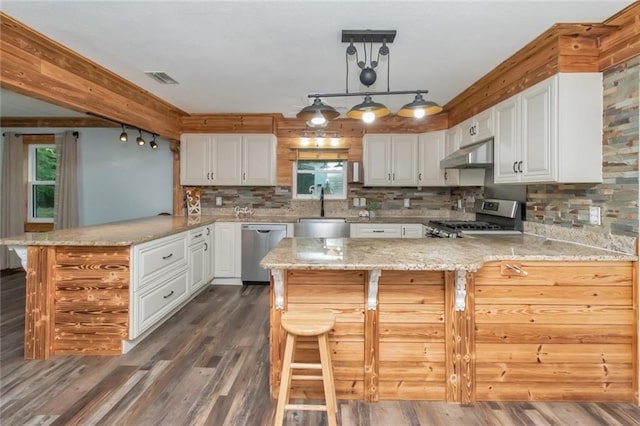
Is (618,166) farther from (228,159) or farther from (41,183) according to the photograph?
(41,183)

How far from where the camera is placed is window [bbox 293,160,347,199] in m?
5.08

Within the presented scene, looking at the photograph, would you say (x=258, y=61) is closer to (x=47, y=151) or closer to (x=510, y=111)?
(x=510, y=111)

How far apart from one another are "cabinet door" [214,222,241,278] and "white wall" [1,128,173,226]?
3.90 feet

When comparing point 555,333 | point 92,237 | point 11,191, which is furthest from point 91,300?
point 11,191

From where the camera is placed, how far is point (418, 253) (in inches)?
79.8

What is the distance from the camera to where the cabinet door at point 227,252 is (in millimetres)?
4570

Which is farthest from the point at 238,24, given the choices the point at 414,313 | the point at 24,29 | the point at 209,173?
the point at 209,173

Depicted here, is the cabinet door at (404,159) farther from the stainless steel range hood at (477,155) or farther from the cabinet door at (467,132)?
the stainless steel range hood at (477,155)

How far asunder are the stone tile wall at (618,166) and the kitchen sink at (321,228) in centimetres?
250

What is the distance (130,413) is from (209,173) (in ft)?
10.9

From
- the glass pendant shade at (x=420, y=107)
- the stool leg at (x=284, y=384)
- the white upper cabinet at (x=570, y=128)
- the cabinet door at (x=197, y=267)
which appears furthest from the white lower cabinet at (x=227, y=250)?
the white upper cabinet at (x=570, y=128)

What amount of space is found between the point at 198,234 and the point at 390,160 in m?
2.71

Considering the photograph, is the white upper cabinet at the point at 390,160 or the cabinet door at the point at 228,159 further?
the cabinet door at the point at 228,159

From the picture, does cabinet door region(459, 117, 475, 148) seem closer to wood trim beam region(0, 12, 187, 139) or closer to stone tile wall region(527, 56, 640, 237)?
stone tile wall region(527, 56, 640, 237)
